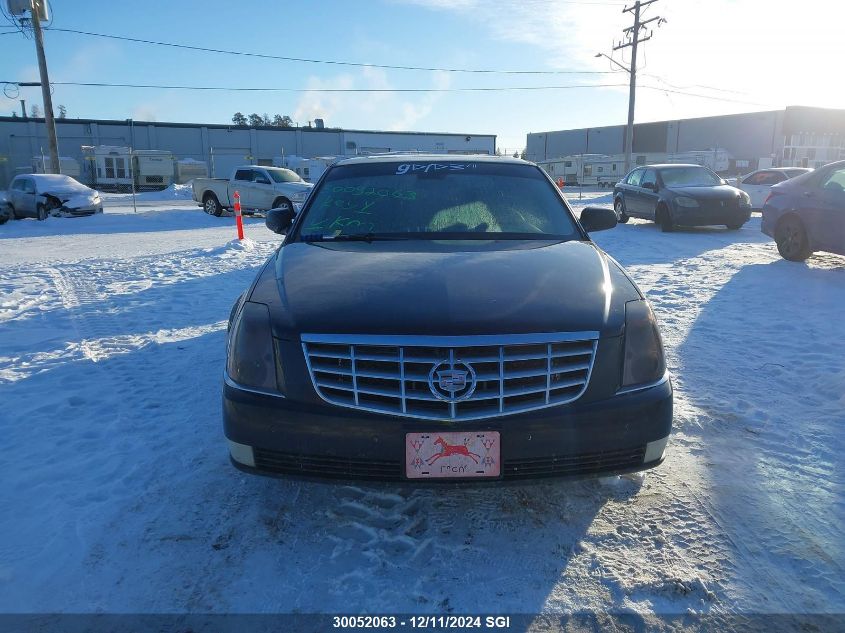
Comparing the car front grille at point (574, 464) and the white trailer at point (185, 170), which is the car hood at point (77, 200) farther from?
the white trailer at point (185, 170)

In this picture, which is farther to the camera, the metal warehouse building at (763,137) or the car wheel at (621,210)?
the metal warehouse building at (763,137)

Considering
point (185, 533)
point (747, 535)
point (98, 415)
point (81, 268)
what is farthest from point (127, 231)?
point (747, 535)

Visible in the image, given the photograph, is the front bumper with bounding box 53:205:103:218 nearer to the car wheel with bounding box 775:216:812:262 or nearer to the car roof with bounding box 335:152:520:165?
the car roof with bounding box 335:152:520:165

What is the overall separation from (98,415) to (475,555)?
263 cm

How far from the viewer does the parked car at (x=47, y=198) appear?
18.7 metres

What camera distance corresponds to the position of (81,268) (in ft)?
30.3

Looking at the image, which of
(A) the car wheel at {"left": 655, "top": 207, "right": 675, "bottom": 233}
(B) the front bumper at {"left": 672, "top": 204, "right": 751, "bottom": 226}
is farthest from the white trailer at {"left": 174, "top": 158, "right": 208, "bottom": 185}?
(B) the front bumper at {"left": 672, "top": 204, "right": 751, "bottom": 226}

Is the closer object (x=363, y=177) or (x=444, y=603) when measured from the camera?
(x=444, y=603)

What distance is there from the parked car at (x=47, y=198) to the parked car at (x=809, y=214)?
19.3m

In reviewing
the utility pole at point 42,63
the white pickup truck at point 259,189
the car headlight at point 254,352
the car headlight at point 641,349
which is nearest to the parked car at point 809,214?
the car headlight at point 641,349

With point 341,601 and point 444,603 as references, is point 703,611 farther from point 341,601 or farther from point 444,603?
point 341,601

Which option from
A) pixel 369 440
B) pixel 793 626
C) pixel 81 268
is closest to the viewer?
pixel 793 626

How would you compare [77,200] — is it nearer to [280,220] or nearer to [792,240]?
[280,220]

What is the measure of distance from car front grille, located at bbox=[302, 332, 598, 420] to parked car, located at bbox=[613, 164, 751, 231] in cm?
1233
